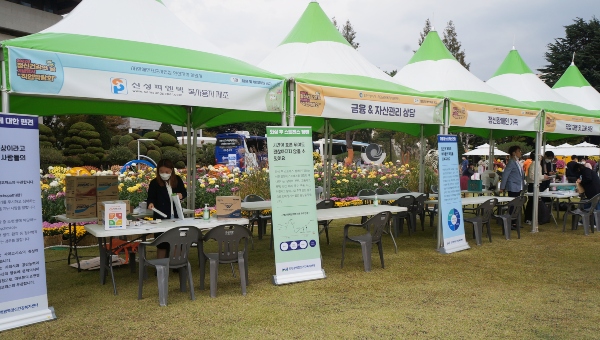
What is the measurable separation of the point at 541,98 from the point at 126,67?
930 centimetres

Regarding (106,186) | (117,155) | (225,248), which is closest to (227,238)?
(225,248)

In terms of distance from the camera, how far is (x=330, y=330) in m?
4.50

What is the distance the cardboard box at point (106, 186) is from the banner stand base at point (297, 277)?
2.75 metres

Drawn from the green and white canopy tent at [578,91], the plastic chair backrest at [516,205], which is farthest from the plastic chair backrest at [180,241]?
the green and white canopy tent at [578,91]

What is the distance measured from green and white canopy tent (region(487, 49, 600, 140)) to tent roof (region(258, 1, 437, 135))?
421cm

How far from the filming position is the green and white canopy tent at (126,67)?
453 centimetres

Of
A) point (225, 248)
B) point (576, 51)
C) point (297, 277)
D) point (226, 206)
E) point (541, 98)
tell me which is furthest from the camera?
point (576, 51)

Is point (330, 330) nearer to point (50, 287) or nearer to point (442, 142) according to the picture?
point (50, 287)

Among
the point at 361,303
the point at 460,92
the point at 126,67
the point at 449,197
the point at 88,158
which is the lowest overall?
the point at 361,303

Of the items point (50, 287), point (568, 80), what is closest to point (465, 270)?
point (50, 287)

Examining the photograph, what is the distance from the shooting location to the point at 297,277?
6152mm

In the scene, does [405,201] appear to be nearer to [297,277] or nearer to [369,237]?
[369,237]

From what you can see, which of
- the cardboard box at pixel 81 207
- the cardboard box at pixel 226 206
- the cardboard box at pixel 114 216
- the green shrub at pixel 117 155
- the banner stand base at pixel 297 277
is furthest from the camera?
the green shrub at pixel 117 155

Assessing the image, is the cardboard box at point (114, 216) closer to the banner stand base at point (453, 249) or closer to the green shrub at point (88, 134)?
the banner stand base at point (453, 249)
